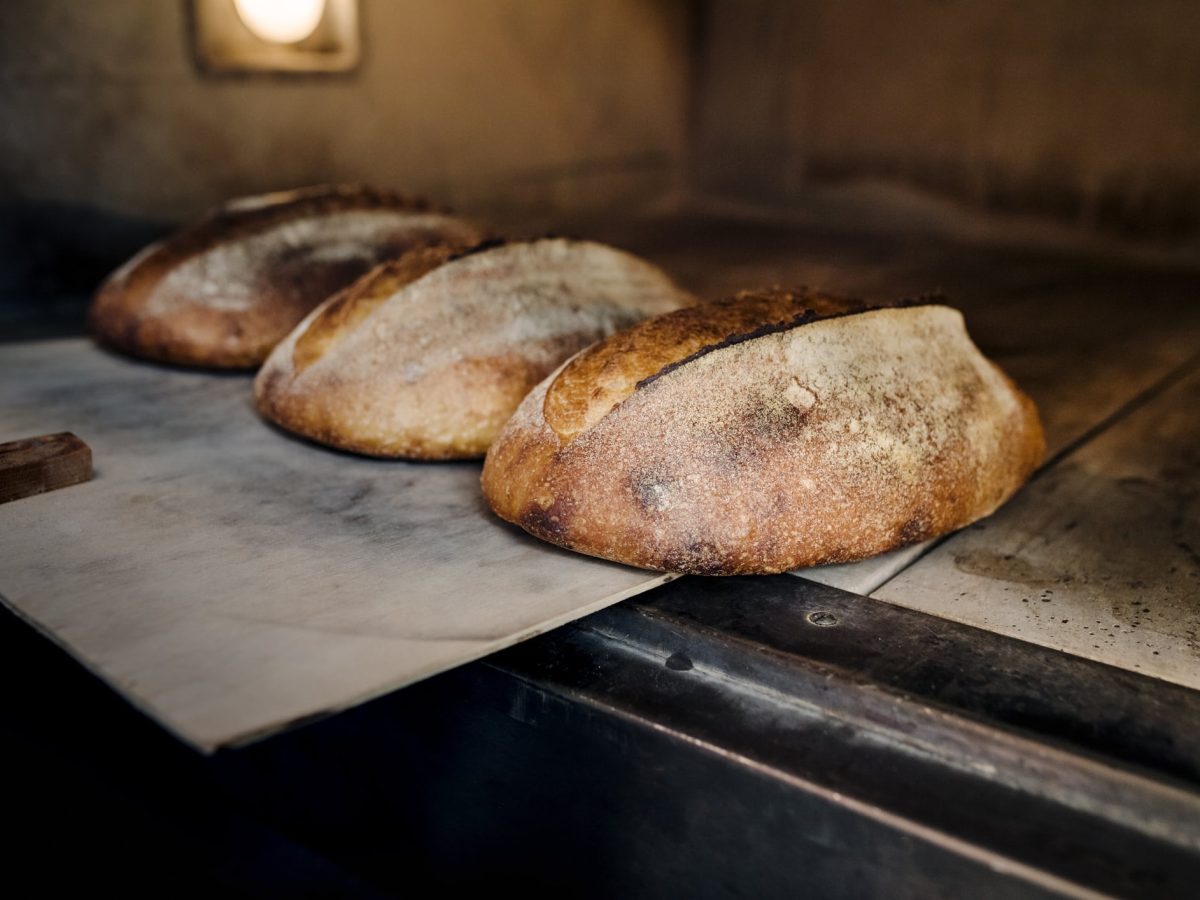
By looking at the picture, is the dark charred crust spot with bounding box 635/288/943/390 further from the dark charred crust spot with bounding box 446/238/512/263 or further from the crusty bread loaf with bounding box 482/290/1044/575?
the dark charred crust spot with bounding box 446/238/512/263

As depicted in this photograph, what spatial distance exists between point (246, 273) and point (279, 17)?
1.80m

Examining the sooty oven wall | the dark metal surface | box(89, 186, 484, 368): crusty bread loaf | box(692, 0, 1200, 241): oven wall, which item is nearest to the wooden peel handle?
the dark metal surface

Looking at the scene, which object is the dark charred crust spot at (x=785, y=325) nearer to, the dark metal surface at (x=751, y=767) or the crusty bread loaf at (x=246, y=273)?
the dark metal surface at (x=751, y=767)

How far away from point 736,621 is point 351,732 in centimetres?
62

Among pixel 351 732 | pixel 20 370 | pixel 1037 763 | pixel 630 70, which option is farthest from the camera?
pixel 630 70

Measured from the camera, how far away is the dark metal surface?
1.08 m

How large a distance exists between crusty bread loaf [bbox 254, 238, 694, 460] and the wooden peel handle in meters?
0.39

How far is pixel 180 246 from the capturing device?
2732 mm

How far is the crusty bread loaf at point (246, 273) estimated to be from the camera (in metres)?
2.59

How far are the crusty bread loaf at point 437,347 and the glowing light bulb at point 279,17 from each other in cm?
221

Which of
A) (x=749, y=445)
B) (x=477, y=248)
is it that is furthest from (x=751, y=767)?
(x=477, y=248)

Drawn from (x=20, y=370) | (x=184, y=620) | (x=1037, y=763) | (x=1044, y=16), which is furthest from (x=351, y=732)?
(x=1044, y=16)

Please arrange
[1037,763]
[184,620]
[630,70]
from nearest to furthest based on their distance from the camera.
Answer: [1037,763] → [184,620] → [630,70]

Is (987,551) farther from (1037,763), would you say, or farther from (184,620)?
(184,620)
